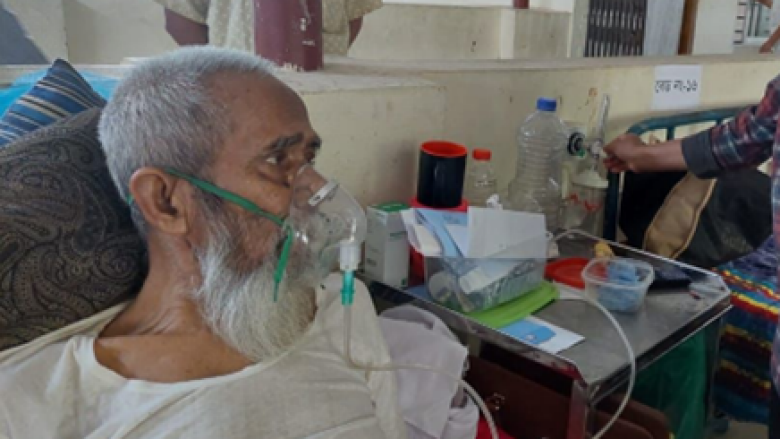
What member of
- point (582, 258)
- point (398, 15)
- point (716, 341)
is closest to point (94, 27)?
point (398, 15)

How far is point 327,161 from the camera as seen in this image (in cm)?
138

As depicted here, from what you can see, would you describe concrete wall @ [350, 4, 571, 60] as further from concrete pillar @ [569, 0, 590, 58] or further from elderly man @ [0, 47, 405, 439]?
elderly man @ [0, 47, 405, 439]

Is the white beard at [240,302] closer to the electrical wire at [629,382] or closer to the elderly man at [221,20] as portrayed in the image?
the electrical wire at [629,382]

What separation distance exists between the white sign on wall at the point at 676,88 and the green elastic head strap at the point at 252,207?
164cm

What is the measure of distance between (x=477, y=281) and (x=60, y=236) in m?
0.68

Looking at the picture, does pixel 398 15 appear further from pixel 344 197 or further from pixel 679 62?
pixel 344 197

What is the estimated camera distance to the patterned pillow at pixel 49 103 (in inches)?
42.7

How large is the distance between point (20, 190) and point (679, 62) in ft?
6.66

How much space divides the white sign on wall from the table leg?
1.40 metres

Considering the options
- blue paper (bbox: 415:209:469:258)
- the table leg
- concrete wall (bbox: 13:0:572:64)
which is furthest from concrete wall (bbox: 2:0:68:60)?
the table leg

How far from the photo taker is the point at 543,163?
182 centimetres

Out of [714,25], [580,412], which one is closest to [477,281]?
[580,412]

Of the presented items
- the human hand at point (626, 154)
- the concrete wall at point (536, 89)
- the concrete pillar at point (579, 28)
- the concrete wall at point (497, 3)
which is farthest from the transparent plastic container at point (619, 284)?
the concrete wall at point (497, 3)

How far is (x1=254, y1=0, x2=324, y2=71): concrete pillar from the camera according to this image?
4.54ft
